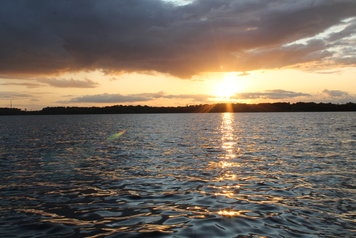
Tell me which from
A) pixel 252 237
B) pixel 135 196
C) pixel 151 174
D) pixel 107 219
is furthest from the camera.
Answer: pixel 151 174

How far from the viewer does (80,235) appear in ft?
32.9

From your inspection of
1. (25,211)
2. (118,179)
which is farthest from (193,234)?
(118,179)

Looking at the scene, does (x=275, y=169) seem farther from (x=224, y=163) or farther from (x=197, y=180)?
(x=197, y=180)

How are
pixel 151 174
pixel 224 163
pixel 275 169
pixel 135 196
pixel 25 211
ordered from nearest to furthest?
1. pixel 25 211
2. pixel 135 196
3. pixel 151 174
4. pixel 275 169
5. pixel 224 163

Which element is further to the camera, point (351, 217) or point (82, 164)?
point (82, 164)

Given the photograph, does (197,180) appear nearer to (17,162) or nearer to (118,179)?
(118,179)

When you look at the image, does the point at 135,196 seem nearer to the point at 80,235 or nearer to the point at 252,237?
the point at 80,235

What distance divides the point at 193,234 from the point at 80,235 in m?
4.08

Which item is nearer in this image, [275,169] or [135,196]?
[135,196]

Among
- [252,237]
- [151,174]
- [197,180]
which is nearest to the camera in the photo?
[252,237]

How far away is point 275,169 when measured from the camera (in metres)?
22.5

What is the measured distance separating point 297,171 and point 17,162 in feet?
83.6

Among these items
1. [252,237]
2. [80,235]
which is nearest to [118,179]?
[80,235]

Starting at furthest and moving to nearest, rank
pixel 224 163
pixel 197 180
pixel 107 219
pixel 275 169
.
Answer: pixel 224 163
pixel 275 169
pixel 197 180
pixel 107 219
